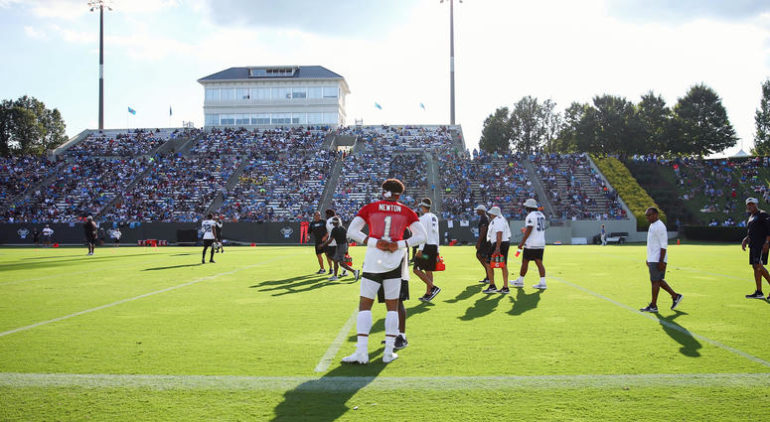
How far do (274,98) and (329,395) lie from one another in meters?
64.4

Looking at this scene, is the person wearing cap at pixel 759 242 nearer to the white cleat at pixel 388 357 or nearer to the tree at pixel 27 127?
the white cleat at pixel 388 357

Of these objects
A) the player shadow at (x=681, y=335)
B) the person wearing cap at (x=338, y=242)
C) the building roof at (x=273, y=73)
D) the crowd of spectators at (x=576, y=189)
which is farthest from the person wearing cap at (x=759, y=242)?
the building roof at (x=273, y=73)

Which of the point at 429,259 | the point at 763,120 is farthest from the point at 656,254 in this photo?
the point at 763,120

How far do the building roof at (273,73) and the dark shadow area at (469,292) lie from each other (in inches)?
2229

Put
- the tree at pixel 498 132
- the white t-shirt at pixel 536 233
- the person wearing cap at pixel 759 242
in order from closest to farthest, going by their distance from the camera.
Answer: the person wearing cap at pixel 759 242 < the white t-shirt at pixel 536 233 < the tree at pixel 498 132

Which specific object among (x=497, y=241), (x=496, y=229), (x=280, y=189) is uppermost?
(x=280, y=189)

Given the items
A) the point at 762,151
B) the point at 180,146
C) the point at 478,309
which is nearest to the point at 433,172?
the point at 180,146

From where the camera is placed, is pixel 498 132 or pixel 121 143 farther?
pixel 498 132

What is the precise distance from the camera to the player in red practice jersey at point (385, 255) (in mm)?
5520

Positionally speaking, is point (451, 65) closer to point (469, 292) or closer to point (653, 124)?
point (653, 124)

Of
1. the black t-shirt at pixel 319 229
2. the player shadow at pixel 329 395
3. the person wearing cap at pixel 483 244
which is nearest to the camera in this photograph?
the player shadow at pixel 329 395

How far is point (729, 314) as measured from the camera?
27.1 feet

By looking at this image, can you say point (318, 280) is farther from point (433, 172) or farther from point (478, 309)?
point (433, 172)

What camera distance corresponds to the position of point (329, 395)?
178 inches
